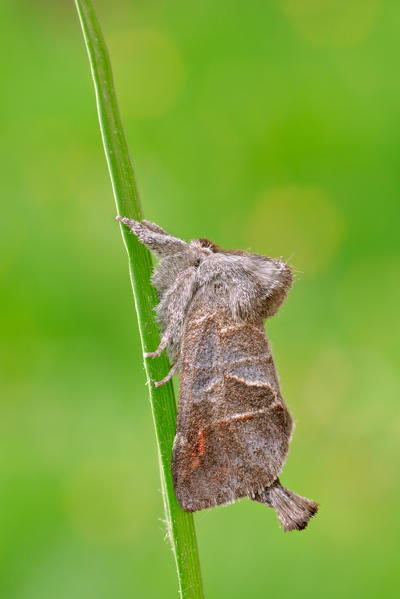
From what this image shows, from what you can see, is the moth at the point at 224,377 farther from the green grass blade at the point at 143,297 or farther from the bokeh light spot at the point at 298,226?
the bokeh light spot at the point at 298,226

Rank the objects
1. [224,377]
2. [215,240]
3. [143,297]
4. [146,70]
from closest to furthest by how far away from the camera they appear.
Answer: [143,297] → [224,377] → [215,240] → [146,70]

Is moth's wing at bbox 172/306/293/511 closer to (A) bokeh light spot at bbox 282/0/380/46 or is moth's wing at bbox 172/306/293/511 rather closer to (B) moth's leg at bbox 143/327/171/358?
(B) moth's leg at bbox 143/327/171/358

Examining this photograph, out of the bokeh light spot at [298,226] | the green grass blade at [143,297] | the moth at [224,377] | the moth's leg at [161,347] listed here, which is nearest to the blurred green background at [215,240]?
the bokeh light spot at [298,226]

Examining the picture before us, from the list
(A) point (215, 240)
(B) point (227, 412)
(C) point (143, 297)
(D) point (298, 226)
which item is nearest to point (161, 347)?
(C) point (143, 297)

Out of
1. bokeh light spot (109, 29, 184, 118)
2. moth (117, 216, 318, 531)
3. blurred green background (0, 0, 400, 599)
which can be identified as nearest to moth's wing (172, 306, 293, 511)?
moth (117, 216, 318, 531)

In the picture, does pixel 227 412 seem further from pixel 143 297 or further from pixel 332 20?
pixel 332 20

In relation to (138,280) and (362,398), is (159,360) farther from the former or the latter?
(362,398)
